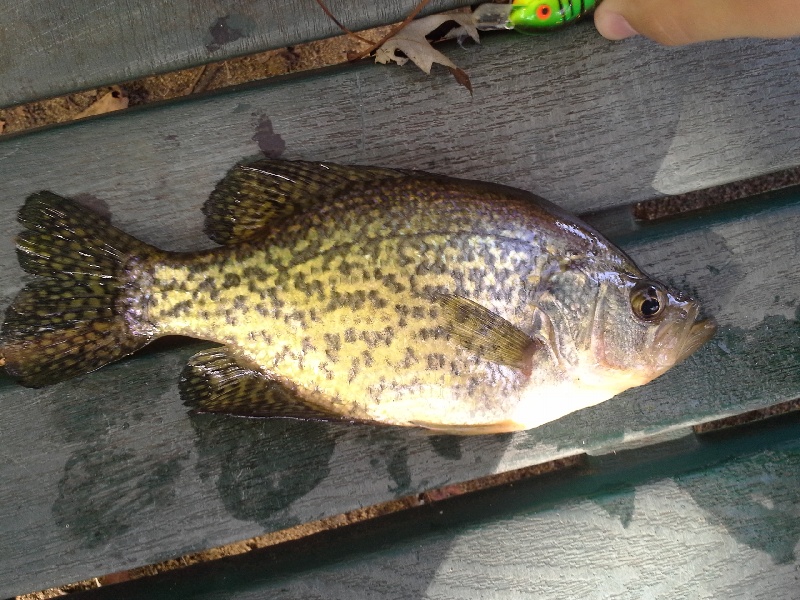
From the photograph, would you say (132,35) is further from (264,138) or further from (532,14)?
(532,14)

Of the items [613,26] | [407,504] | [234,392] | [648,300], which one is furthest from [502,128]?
[407,504]

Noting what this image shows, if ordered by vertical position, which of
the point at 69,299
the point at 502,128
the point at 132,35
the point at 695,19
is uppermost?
the point at 132,35

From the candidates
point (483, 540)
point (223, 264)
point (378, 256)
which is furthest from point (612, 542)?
point (223, 264)

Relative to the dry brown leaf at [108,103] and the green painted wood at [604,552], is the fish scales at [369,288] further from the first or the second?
the dry brown leaf at [108,103]

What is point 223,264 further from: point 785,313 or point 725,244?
point 785,313

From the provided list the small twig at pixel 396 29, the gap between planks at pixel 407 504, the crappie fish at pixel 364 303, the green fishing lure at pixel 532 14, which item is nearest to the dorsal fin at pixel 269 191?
the crappie fish at pixel 364 303

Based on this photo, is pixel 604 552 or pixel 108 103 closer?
pixel 604 552

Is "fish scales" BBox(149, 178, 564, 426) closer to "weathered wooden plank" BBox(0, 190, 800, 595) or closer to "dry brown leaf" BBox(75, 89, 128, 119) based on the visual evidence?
"weathered wooden plank" BBox(0, 190, 800, 595)
